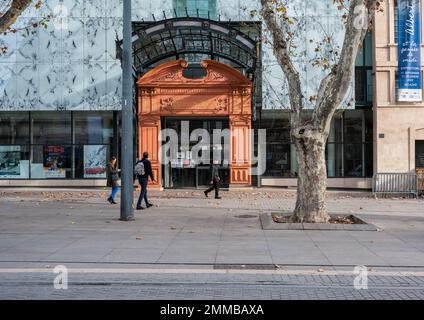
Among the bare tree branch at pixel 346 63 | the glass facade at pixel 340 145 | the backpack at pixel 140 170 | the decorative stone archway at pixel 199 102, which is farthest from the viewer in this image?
the glass facade at pixel 340 145

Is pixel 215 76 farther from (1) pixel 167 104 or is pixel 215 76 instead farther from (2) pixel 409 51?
(2) pixel 409 51

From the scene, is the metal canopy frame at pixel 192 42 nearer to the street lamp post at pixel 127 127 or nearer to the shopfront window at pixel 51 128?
the shopfront window at pixel 51 128

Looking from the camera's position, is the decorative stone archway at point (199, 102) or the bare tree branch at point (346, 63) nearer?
the bare tree branch at point (346, 63)

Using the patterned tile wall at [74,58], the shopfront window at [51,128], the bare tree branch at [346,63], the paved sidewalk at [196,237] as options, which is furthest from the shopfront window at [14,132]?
the bare tree branch at [346,63]

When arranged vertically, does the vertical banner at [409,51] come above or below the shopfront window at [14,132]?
above

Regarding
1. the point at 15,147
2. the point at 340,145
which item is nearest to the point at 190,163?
the point at 340,145

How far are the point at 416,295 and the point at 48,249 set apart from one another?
6.39 metres

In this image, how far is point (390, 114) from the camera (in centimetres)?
2348

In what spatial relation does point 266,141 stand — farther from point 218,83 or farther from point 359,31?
point 359,31

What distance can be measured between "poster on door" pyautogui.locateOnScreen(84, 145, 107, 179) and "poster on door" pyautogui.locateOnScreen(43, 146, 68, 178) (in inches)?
40.9

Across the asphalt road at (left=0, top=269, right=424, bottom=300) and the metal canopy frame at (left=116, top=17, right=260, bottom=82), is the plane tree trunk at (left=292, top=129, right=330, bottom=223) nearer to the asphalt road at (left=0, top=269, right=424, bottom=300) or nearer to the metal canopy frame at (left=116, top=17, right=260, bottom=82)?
the asphalt road at (left=0, top=269, right=424, bottom=300)

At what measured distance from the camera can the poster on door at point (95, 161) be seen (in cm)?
2500

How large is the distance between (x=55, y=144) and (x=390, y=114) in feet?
50.1

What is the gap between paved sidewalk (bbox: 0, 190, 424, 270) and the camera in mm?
9109
